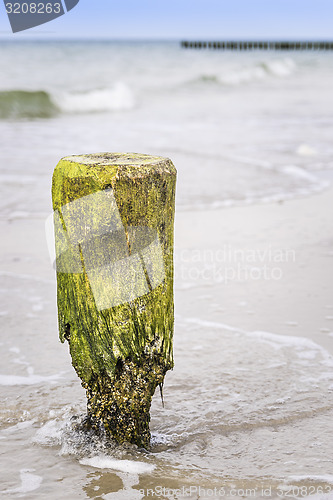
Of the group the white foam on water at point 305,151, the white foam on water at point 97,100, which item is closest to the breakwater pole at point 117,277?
the white foam on water at point 305,151

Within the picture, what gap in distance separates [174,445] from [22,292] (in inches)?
91.9

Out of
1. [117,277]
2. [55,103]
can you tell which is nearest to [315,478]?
[117,277]

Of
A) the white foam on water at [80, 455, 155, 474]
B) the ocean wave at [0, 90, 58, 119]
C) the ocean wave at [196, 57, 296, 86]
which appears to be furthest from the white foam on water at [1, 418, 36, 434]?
the ocean wave at [196, 57, 296, 86]

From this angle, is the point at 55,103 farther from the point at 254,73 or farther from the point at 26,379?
the point at 254,73

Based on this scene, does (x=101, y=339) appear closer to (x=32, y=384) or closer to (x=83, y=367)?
(x=83, y=367)

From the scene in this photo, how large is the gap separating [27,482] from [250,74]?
36.9 meters

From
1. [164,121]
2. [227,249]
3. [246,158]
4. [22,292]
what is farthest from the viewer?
[164,121]

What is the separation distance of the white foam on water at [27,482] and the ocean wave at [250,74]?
30806 mm

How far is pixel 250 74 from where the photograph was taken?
121 feet

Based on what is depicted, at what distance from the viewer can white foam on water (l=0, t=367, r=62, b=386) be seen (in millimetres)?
3326

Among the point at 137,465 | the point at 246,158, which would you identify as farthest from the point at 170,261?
the point at 246,158

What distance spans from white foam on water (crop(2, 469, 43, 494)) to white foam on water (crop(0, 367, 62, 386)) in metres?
0.90

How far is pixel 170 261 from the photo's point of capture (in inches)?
96.1

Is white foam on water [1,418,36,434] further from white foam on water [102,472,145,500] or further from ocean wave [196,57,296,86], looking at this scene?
ocean wave [196,57,296,86]
